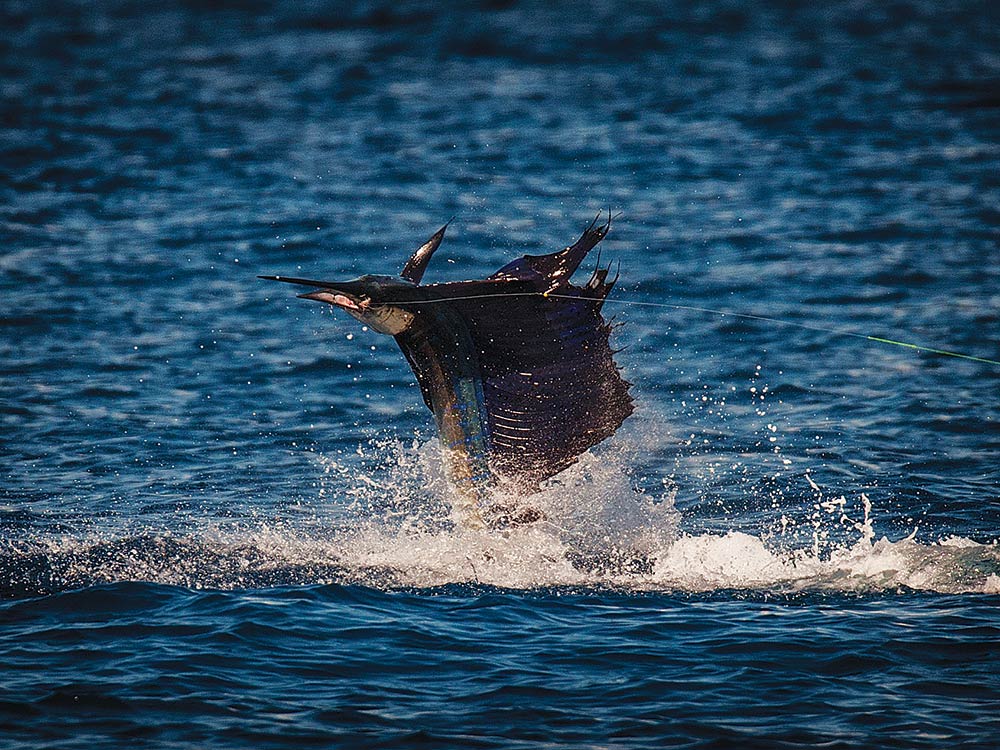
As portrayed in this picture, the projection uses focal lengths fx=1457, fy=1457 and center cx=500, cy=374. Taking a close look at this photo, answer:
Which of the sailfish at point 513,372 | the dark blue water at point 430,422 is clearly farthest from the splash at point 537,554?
the sailfish at point 513,372

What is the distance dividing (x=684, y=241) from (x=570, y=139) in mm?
4937

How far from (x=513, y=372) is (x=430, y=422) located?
12.4ft

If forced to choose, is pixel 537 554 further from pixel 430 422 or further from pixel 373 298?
pixel 430 422

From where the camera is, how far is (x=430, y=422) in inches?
479

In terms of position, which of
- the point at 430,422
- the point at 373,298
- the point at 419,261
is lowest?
the point at 430,422

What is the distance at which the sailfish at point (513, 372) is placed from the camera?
8047mm

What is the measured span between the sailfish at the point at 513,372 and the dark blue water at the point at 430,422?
56 cm

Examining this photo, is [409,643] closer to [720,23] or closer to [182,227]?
[182,227]

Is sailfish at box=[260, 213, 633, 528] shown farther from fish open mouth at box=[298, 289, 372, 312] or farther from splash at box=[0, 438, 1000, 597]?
splash at box=[0, 438, 1000, 597]

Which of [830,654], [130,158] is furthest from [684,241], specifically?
[830,654]

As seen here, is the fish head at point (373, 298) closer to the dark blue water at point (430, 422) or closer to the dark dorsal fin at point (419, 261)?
the dark dorsal fin at point (419, 261)

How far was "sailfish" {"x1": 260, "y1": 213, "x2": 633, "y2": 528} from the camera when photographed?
8047 mm

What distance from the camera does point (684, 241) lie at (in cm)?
1688

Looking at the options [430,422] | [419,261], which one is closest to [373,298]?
[419,261]
